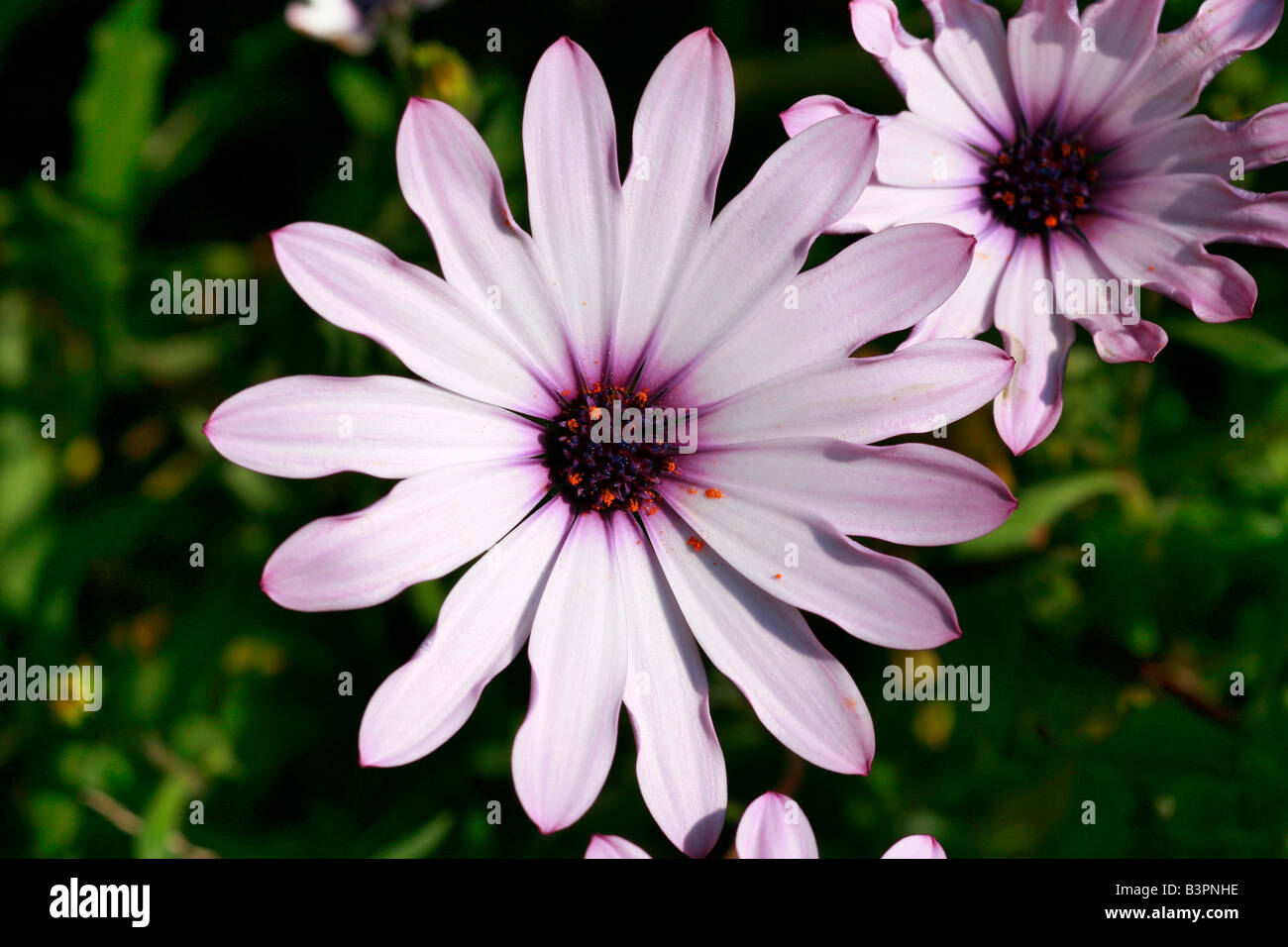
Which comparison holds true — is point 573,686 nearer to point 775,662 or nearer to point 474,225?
point 775,662

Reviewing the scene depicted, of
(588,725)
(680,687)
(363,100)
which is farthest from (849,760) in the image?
(363,100)

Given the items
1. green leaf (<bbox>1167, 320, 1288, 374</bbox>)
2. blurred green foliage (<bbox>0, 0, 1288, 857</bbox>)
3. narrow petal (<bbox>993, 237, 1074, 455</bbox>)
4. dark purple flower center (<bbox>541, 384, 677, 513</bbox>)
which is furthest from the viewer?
blurred green foliage (<bbox>0, 0, 1288, 857</bbox>)

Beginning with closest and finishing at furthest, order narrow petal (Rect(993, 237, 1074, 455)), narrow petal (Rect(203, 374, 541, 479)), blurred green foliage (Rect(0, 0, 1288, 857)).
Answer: narrow petal (Rect(203, 374, 541, 479)), narrow petal (Rect(993, 237, 1074, 455)), blurred green foliage (Rect(0, 0, 1288, 857))

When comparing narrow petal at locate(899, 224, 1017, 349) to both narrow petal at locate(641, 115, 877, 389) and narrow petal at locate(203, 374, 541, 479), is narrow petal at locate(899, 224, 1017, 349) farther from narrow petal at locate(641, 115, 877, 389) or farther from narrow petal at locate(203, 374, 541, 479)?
narrow petal at locate(203, 374, 541, 479)

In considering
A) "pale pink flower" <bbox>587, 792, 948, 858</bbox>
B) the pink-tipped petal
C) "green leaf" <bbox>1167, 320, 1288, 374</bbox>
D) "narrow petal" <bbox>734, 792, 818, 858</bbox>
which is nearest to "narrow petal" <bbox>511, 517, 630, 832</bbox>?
"pale pink flower" <bbox>587, 792, 948, 858</bbox>

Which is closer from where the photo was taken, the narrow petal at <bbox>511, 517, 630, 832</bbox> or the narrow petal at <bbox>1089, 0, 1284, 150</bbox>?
the narrow petal at <bbox>511, 517, 630, 832</bbox>

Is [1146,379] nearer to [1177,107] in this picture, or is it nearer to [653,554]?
[1177,107]
